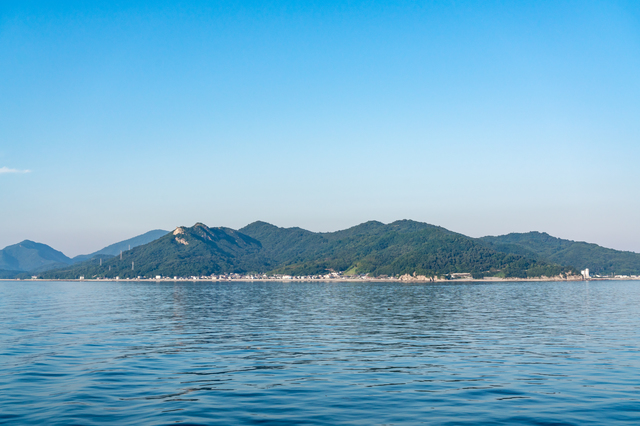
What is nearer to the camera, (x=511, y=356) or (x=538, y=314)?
(x=511, y=356)

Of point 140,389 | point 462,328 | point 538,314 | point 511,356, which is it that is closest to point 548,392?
point 511,356

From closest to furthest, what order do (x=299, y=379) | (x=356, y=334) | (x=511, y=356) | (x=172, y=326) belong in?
(x=299, y=379) < (x=511, y=356) < (x=356, y=334) < (x=172, y=326)

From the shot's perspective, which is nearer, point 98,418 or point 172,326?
point 98,418

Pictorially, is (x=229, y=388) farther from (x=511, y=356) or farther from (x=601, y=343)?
(x=601, y=343)

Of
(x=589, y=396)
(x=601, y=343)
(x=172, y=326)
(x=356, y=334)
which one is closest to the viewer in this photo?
(x=589, y=396)

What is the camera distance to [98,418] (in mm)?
20875

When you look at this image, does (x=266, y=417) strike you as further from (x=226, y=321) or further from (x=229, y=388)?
(x=226, y=321)

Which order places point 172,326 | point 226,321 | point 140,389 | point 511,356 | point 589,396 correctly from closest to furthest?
point 589,396
point 140,389
point 511,356
point 172,326
point 226,321

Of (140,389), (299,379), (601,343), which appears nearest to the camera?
(140,389)

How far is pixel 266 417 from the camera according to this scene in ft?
68.7

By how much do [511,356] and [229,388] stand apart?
836 inches

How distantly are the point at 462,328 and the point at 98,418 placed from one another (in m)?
42.4

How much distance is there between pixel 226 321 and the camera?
211 feet

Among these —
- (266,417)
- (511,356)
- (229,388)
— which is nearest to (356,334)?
(511,356)
